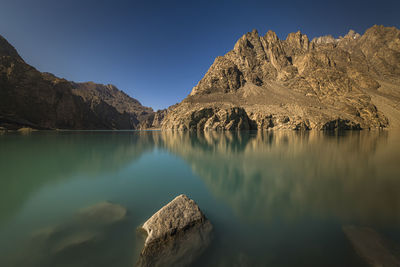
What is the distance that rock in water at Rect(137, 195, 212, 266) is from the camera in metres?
3.24

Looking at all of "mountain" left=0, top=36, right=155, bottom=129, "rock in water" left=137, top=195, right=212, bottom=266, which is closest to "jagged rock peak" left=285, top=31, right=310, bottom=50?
"rock in water" left=137, top=195, right=212, bottom=266

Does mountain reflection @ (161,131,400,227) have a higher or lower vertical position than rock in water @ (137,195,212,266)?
lower

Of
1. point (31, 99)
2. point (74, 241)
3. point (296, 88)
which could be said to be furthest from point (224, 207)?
point (296, 88)

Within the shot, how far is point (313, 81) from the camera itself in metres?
105

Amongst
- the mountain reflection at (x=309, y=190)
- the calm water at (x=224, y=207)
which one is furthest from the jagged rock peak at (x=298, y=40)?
the calm water at (x=224, y=207)

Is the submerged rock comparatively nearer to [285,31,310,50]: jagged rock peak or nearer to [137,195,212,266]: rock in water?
[137,195,212,266]: rock in water

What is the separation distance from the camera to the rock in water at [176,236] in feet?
10.6

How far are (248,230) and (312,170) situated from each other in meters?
8.03

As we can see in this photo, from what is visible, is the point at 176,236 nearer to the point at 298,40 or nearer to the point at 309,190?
the point at 309,190

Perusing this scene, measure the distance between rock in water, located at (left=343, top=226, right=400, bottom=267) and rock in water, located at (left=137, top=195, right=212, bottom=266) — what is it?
10.9 ft

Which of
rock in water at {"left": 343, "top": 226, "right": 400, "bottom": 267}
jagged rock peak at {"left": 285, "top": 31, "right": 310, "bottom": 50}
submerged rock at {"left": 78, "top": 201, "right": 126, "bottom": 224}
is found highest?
jagged rock peak at {"left": 285, "top": 31, "right": 310, "bottom": 50}

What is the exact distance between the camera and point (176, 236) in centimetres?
382

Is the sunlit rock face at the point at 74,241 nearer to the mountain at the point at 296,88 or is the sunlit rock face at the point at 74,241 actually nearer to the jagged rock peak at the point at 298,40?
the mountain at the point at 296,88

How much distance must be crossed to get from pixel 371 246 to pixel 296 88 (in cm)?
12396
